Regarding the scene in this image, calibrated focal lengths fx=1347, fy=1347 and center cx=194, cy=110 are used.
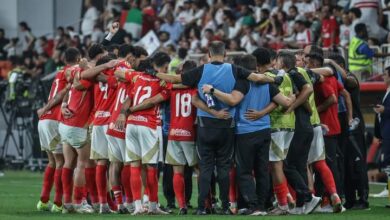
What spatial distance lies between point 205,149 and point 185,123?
743mm

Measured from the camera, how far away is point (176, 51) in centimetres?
3425

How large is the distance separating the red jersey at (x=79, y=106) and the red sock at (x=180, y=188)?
174 cm

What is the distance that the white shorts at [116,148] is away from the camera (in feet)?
62.8

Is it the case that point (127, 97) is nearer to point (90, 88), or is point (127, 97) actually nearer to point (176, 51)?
point (90, 88)

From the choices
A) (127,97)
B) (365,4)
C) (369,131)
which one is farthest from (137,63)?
(365,4)

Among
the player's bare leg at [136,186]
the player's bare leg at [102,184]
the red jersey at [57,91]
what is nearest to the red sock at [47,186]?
the red jersey at [57,91]

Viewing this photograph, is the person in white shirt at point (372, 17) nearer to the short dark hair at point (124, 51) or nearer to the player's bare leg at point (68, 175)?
the short dark hair at point (124, 51)

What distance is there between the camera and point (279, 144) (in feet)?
61.7

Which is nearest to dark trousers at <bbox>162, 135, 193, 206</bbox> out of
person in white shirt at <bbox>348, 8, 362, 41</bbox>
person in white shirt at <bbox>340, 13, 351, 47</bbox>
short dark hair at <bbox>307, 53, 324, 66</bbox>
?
short dark hair at <bbox>307, 53, 324, 66</bbox>

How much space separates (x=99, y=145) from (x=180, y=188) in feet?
4.60

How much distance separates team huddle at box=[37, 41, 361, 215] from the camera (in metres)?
18.4

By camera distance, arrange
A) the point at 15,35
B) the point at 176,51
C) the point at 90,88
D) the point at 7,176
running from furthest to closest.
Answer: the point at 15,35
the point at 176,51
the point at 7,176
the point at 90,88

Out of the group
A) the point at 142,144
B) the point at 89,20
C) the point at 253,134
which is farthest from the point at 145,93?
the point at 89,20

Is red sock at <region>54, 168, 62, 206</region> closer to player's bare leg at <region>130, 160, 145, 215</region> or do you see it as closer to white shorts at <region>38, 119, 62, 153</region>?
white shorts at <region>38, 119, 62, 153</region>
